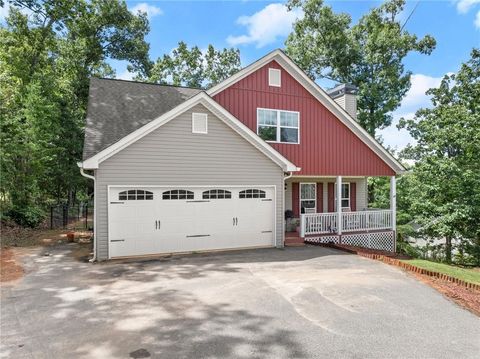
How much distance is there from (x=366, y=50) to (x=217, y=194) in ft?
70.0

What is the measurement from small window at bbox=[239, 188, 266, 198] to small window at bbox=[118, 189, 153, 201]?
132 inches

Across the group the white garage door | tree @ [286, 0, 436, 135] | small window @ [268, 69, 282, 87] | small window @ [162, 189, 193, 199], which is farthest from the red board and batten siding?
tree @ [286, 0, 436, 135]

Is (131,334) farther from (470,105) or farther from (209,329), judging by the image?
(470,105)

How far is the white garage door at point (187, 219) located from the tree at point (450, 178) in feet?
30.1

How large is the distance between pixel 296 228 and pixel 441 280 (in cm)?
694

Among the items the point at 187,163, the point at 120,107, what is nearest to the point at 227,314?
the point at 187,163

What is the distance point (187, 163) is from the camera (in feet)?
36.4

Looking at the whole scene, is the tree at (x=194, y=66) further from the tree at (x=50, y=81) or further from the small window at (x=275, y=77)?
the small window at (x=275, y=77)

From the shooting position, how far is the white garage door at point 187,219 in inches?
404

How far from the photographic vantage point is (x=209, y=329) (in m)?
5.34

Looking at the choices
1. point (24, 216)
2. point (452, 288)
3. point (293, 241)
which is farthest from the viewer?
point (24, 216)

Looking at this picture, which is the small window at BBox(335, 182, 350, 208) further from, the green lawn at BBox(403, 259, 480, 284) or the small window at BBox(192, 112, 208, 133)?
the small window at BBox(192, 112, 208, 133)

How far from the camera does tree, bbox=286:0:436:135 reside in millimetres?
25859

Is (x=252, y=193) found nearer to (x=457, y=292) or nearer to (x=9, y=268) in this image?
(x=457, y=292)
